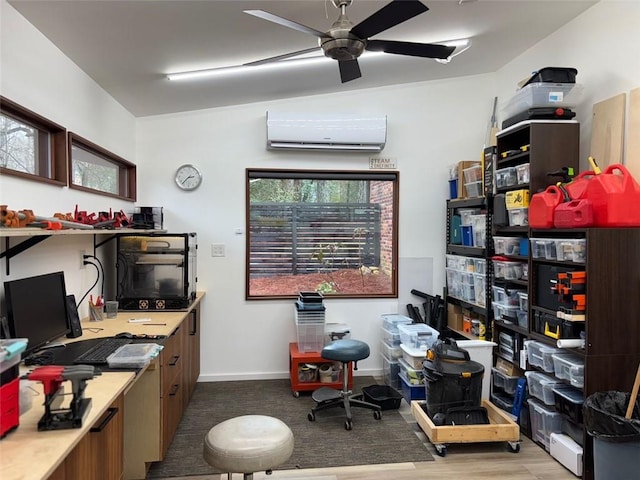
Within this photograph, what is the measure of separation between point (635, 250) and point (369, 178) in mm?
2466

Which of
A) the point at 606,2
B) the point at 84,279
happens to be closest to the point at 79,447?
the point at 84,279

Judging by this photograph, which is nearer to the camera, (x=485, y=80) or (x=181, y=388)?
(x=181, y=388)

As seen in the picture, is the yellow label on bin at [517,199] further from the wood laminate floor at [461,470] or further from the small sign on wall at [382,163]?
the wood laminate floor at [461,470]

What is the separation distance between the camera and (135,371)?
1.96 metres

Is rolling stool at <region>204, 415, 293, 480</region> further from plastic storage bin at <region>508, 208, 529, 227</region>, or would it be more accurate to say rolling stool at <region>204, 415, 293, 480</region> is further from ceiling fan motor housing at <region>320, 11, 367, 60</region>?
plastic storage bin at <region>508, 208, 529, 227</region>

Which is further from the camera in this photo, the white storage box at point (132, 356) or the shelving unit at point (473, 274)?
the shelving unit at point (473, 274)

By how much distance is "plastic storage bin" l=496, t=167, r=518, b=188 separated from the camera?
11.1 ft

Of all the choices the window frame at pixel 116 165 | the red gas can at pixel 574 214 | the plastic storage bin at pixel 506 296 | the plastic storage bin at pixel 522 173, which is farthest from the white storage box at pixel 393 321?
the window frame at pixel 116 165

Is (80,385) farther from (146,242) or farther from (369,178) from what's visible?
(369,178)

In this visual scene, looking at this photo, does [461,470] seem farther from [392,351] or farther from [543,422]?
[392,351]

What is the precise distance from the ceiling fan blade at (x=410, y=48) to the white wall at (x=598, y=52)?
1475 mm

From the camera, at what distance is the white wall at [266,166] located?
4324 millimetres

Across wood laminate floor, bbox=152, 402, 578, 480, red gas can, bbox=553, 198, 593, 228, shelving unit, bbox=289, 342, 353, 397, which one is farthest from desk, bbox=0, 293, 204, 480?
red gas can, bbox=553, 198, 593, 228

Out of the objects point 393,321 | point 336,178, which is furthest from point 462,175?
point 393,321
